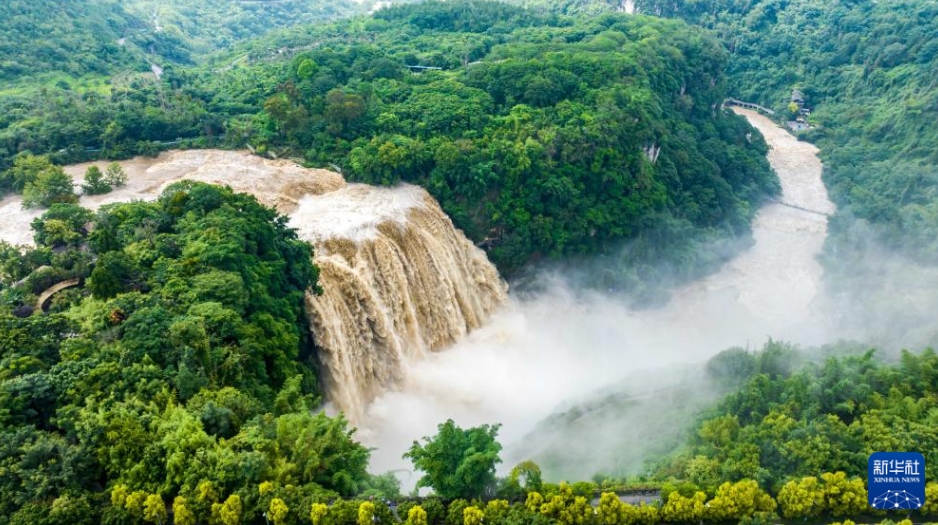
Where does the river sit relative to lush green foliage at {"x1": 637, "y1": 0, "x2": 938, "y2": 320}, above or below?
below

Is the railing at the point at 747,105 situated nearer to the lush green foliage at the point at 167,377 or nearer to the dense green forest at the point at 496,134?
the dense green forest at the point at 496,134

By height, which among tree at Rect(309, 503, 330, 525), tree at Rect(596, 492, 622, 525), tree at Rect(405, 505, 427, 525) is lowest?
tree at Rect(596, 492, 622, 525)

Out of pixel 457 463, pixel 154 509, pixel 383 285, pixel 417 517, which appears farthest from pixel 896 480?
pixel 383 285

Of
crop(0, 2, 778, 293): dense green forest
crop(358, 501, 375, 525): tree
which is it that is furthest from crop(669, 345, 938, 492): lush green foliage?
crop(0, 2, 778, 293): dense green forest

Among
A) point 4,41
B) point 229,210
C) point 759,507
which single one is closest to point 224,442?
point 229,210

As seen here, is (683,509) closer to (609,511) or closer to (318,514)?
(609,511)

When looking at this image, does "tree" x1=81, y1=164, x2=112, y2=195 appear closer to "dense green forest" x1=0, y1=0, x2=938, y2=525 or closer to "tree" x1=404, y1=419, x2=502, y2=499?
"dense green forest" x1=0, y1=0, x2=938, y2=525
